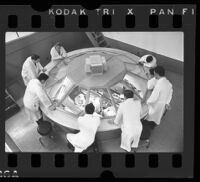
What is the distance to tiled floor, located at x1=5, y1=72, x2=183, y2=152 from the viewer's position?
213 inches

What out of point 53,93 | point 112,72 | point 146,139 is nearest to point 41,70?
point 53,93

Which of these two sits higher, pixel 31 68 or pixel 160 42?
pixel 160 42

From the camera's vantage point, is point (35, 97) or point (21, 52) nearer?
point (35, 97)

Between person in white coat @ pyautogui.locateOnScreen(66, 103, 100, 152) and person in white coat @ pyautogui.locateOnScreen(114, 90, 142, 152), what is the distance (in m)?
0.46

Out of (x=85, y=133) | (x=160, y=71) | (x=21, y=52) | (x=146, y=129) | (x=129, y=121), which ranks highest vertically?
(x=21, y=52)

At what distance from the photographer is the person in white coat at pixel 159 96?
16.5ft

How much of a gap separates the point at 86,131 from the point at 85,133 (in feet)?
0.15

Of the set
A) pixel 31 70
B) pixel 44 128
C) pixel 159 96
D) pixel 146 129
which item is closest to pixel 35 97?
pixel 44 128

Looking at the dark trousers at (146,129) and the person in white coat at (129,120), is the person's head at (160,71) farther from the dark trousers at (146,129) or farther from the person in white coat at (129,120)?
the dark trousers at (146,129)

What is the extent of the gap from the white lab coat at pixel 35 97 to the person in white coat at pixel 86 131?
904mm

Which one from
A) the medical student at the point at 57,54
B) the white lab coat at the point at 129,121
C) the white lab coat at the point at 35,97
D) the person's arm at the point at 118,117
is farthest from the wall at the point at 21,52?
the white lab coat at the point at 129,121

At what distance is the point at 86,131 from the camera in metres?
4.62

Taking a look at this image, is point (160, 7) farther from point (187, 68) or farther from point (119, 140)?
point (119, 140)

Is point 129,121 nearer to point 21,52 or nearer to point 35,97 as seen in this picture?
point 35,97
